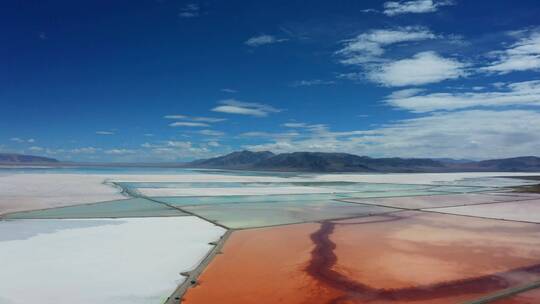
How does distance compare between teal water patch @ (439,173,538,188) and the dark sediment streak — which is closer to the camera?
the dark sediment streak

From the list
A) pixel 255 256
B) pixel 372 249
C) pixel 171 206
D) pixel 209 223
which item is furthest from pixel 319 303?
pixel 171 206

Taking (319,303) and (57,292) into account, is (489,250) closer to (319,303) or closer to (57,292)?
(319,303)

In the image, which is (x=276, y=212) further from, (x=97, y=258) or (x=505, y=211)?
(x=505, y=211)

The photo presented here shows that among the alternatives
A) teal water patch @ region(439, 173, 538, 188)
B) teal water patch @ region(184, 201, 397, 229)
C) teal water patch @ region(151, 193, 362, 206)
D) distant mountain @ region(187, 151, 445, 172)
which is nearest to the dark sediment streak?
teal water patch @ region(184, 201, 397, 229)

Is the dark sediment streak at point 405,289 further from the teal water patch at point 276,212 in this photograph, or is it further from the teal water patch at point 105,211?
the teal water patch at point 105,211

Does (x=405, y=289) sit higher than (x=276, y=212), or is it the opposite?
(x=276, y=212)

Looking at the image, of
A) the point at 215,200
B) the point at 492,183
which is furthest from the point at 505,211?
the point at 492,183

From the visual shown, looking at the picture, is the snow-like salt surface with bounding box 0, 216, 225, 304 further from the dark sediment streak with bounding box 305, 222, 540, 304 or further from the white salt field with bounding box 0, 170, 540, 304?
the dark sediment streak with bounding box 305, 222, 540, 304

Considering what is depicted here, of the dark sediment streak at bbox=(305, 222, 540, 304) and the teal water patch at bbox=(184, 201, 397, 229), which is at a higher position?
the teal water patch at bbox=(184, 201, 397, 229)
